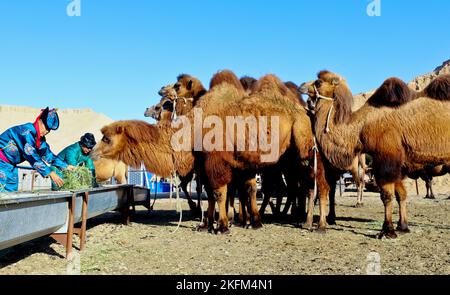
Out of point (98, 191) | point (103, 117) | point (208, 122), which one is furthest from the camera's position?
point (103, 117)

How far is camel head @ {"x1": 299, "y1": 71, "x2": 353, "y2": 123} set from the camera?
8.25 m

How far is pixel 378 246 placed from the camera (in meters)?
6.64

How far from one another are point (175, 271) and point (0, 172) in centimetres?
314

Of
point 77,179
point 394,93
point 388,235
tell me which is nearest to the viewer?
point 388,235

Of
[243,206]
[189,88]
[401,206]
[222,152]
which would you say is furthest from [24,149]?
[401,206]

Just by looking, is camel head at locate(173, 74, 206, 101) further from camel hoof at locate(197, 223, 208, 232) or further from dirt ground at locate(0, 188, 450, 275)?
dirt ground at locate(0, 188, 450, 275)

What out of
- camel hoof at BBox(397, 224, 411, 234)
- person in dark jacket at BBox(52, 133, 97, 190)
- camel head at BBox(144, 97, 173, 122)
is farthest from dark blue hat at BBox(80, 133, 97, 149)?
camel hoof at BBox(397, 224, 411, 234)

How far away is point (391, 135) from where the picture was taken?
7566mm

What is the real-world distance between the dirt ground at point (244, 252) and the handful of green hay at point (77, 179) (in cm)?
92

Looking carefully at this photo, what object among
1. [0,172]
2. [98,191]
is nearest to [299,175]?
[98,191]

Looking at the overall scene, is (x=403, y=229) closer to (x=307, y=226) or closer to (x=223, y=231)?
(x=307, y=226)

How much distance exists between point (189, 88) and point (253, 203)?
2.97 m

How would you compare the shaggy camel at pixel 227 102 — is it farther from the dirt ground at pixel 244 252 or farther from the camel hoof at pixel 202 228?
the dirt ground at pixel 244 252
